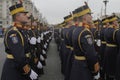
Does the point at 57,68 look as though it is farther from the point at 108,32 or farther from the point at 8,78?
the point at 8,78

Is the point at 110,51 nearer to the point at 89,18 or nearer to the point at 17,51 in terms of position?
the point at 89,18

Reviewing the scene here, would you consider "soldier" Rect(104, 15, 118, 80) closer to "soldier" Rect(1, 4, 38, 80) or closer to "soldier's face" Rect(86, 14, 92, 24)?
"soldier's face" Rect(86, 14, 92, 24)

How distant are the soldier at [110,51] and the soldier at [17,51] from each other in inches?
129

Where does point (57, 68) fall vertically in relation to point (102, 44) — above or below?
below

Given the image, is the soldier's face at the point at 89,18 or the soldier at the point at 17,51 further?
the soldier's face at the point at 89,18

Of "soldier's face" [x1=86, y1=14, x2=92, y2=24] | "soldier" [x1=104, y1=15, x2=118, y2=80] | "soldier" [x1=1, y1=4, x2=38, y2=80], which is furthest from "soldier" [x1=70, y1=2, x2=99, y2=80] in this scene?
"soldier" [x1=104, y1=15, x2=118, y2=80]

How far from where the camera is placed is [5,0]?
4520 inches

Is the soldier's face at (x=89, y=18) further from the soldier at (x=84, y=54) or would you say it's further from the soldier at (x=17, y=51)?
the soldier at (x=17, y=51)

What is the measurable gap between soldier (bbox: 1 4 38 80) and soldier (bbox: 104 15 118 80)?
10.7 ft

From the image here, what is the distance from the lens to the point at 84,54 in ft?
19.2

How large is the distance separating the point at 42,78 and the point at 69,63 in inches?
140

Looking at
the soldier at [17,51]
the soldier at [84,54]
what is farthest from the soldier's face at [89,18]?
the soldier at [17,51]

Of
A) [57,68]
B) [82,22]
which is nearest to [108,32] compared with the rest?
[82,22]

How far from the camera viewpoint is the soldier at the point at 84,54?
5680 millimetres
